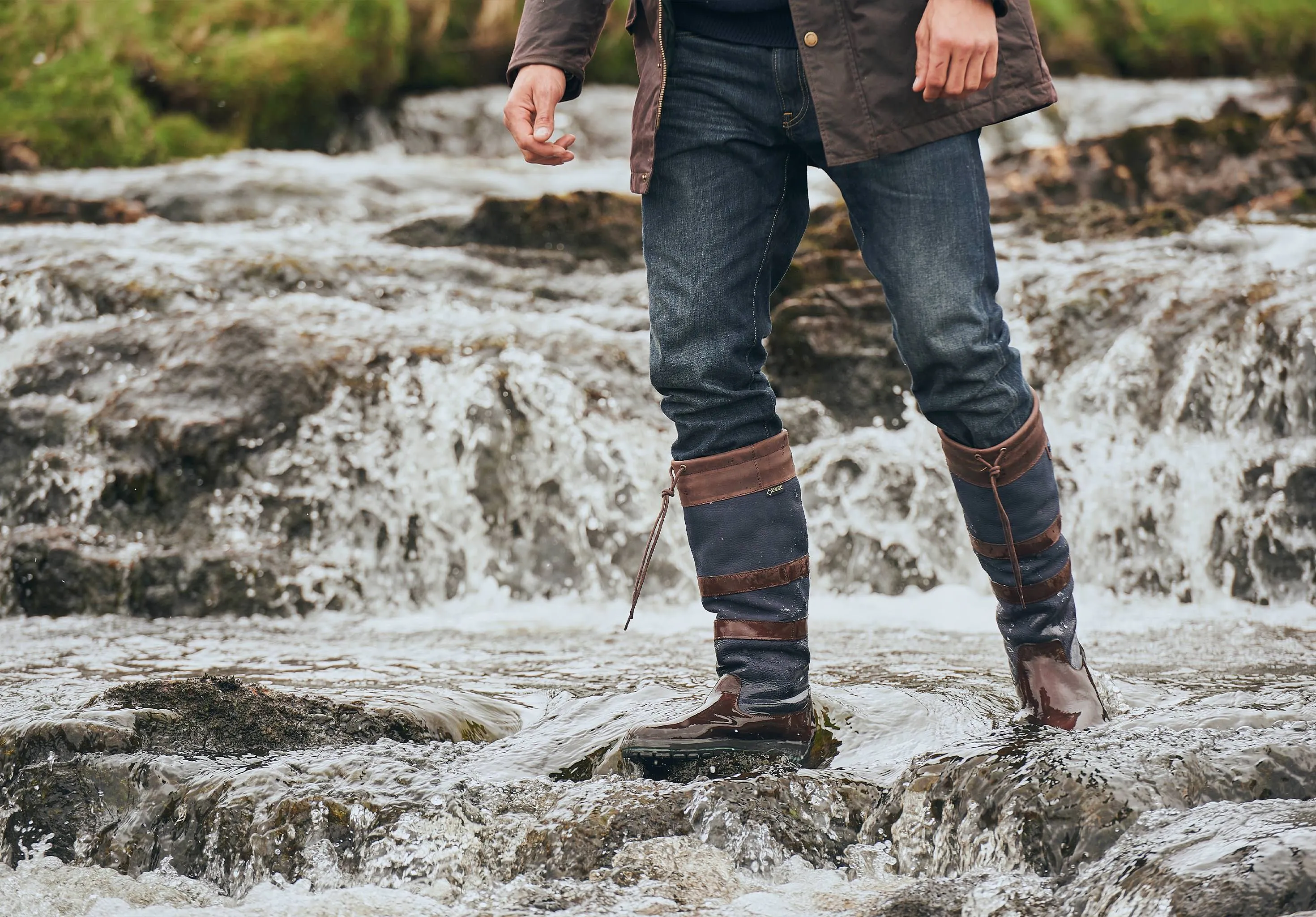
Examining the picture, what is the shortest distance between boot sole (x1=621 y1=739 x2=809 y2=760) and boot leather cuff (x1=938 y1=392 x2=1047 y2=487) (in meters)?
0.62

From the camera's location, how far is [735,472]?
2490 millimetres

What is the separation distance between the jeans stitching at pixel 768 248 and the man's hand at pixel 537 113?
40 cm

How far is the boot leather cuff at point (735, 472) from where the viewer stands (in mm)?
2490

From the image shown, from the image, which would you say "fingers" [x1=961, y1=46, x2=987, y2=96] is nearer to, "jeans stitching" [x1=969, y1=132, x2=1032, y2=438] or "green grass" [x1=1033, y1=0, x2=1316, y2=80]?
"jeans stitching" [x1=969, y1=132, x2=1032, y2=438]

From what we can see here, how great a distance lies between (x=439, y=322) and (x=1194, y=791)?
4.47 metres

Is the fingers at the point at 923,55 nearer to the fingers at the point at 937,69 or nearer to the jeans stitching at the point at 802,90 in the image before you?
the fingers at the point at 937,69

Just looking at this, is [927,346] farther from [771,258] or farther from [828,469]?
[828,469]

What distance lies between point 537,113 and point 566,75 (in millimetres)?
159

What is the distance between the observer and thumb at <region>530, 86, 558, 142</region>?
8.04 ft

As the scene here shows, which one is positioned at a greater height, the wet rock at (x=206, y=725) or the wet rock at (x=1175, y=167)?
the wet rock at (x=1175, y=167)

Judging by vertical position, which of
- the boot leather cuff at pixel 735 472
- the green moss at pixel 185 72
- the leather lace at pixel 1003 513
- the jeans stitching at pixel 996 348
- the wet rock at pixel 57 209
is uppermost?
the green moss at pixel 185 72

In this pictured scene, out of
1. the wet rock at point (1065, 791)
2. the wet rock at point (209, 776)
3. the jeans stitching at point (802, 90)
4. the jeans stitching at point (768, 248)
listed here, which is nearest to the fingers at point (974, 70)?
the jeans stitching at point (802, 90)

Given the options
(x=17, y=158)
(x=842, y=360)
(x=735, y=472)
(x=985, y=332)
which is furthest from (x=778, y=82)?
(x=17, y=158)

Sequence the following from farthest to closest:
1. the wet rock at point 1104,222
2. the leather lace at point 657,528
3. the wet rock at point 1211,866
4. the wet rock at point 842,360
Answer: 1. the wet rock at point 1104,222
2. the wet rock at point 842,360
3. the leather lace at point 657,528
4. the wet rock at point 1211,866
